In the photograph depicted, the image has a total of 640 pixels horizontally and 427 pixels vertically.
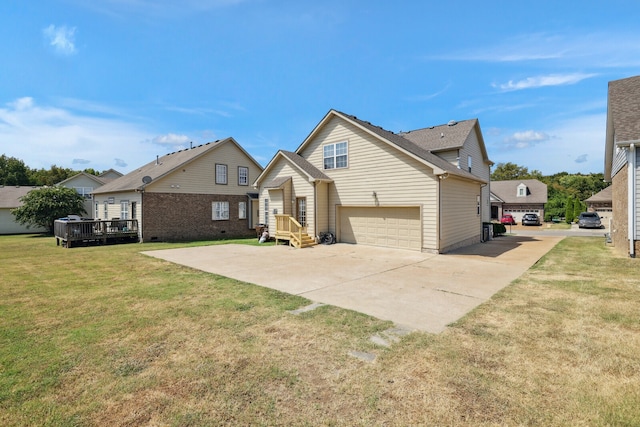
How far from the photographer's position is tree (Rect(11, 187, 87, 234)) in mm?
24186

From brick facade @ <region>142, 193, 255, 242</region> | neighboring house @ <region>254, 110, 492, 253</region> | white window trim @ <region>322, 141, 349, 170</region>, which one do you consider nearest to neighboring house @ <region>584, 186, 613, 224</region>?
neighboring house @ <region>254, 110, 492, 253</region>

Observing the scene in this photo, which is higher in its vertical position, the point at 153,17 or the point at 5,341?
the point at 153,17

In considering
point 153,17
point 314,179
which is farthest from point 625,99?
point 153,17

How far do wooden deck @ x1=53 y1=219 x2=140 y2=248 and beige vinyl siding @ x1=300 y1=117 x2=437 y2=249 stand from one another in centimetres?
1230

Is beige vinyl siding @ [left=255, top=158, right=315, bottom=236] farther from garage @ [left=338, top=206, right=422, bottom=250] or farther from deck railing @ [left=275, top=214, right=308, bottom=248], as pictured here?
garage @ [left=338, top=206, right=422, bottom=250]

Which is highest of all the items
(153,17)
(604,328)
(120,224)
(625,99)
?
(153,17)

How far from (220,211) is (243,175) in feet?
11.1

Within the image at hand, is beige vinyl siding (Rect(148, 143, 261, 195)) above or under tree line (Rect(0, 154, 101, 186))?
under

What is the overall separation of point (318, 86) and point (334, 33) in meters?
4.74

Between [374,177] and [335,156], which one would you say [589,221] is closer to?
[374,177]

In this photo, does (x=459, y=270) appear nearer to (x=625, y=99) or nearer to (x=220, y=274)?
(x=220, y=274)

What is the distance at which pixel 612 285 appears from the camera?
7391 millimetres

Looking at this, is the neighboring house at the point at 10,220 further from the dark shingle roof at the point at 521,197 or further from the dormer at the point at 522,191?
the dormer at the point at 522,191

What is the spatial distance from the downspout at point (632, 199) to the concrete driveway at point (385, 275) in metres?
2.68
